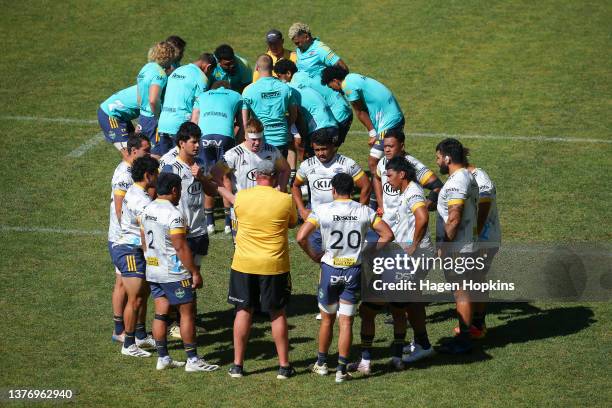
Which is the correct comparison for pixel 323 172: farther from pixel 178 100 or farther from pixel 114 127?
pixel 114 127

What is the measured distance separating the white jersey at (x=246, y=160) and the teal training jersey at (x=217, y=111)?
2.01m

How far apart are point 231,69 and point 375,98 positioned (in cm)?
275

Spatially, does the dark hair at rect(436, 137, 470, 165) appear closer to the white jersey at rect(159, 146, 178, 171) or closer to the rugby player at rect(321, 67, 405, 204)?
the white jersey at rect(159, 146, 178, 171)

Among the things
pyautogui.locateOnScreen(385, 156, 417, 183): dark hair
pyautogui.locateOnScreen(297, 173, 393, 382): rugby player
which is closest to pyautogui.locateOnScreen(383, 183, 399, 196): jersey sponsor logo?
pyautogui.locateOnScreen(385, 156, 417, 183): dark hair

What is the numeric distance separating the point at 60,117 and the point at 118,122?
4.58 metres

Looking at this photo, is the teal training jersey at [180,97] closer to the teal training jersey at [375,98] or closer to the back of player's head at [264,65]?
the back of player's head at [264,65]

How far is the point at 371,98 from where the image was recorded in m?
15.9

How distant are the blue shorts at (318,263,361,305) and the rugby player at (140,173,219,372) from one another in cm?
141

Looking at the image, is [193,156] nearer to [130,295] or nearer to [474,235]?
[130,295]

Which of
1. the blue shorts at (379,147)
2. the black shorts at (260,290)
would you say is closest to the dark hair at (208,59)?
the blue shorts at (379,147)

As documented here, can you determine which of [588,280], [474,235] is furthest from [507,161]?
[474,235]

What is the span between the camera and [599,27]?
81.7 feet

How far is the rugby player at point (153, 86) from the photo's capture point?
16016 mm

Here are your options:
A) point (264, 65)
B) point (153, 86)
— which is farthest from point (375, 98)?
point (153, 86)
